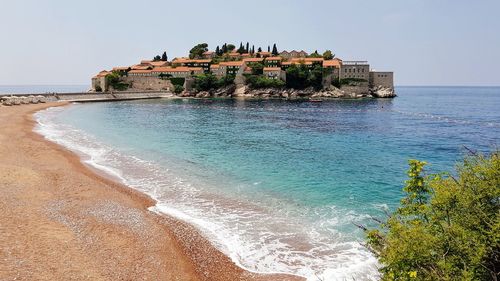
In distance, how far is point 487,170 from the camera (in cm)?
1051

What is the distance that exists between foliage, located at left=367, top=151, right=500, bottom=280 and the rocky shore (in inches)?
5489

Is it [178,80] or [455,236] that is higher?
[178,80]

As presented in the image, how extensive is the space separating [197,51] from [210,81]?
45586 millimetres

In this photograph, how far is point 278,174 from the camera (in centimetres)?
3102

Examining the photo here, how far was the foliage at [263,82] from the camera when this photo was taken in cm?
14862

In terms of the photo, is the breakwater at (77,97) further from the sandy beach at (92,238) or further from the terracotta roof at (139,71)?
the sandy beach at (92,238)

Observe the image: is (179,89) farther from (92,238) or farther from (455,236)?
(455,236)

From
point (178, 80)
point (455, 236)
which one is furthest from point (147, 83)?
point (455, 236)

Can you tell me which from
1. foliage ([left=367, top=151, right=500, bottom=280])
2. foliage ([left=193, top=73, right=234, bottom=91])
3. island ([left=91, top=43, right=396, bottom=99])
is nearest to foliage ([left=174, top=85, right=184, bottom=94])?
island ([left=91, top=43, right=396, bottom=99])

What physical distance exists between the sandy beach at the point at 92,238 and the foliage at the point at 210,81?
130491mm

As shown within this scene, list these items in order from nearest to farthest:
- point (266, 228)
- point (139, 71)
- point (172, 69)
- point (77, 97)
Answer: point (266, 228), point (77, 97), point (172, 69), point (139, 71)

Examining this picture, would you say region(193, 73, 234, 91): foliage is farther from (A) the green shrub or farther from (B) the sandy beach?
(B) the sandy beach

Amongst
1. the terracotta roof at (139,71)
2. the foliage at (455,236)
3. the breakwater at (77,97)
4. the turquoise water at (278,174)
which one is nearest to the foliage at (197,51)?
the terracotta roof at (139,71)

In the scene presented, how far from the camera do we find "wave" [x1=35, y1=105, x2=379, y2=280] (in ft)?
52.0
